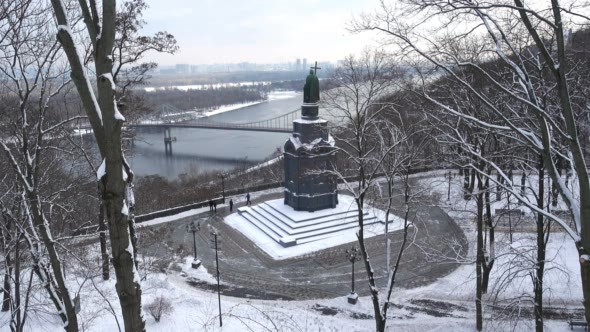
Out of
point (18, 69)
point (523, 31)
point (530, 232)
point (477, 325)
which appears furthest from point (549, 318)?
point (18, 69)

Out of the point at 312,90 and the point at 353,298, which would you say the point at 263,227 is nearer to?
the point at 312,90

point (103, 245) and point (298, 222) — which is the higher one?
point (103, 245)

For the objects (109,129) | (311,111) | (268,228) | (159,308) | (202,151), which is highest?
(109,129)

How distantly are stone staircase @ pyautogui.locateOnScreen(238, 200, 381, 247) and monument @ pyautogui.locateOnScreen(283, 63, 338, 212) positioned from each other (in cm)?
67

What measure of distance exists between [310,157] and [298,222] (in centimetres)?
317

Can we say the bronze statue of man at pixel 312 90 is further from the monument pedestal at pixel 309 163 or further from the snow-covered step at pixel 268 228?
the snow-covered step at pixel 268 228

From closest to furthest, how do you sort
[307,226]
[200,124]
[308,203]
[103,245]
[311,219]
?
1. [103,245]
2. [307,226]
3. [311,219]
4. [308,203]
5. [200,124]

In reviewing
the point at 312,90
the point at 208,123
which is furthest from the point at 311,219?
the point at 208,123

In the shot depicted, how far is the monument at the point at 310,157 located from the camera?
2016 centimetres

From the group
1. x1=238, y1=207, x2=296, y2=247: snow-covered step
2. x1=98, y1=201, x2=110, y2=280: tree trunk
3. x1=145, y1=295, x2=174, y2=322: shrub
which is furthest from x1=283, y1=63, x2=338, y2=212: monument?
x1=145, y1=295, x2=174, y2=322: shrub

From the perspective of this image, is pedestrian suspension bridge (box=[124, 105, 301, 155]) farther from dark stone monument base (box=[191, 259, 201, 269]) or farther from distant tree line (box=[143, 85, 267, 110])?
dark stone monument base (box=[191, 259, 201, 269])

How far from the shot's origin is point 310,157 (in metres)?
20.2

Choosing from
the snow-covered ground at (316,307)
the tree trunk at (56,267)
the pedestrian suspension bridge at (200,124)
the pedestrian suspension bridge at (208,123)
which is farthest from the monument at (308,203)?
the pedestrian suspension bridge at (208,123)

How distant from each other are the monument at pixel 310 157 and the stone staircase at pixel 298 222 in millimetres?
667
